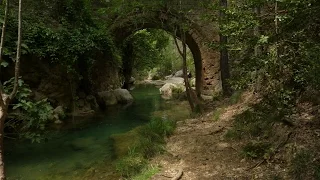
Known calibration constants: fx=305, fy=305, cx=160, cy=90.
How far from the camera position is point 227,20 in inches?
223

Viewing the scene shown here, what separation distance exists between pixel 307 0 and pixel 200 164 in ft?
9.98

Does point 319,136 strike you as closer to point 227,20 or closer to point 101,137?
point 227,20

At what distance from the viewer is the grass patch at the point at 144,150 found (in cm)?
549

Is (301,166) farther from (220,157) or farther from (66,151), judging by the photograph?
(66,151)

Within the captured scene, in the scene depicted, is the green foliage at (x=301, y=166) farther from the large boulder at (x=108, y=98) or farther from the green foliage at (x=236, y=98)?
the large boulder at (x=108, y=98)

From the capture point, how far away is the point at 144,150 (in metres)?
6.16

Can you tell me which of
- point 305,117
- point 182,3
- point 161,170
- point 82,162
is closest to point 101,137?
point 82,162

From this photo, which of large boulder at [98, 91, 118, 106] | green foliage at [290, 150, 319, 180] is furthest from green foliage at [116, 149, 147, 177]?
large boulder at [98, 91, 118, 106]

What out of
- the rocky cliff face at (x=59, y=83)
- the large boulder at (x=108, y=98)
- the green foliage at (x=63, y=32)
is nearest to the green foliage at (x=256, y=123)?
the green foliage at (x=63, y=32)

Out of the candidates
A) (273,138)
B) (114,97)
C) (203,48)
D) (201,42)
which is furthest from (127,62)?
(273,138)

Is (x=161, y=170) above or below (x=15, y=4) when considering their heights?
below

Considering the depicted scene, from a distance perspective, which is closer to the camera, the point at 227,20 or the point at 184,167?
the point at 184,167

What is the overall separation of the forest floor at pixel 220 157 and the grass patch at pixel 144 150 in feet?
0.66

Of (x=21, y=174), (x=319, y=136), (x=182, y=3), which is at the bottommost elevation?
(x=21, y=174)
